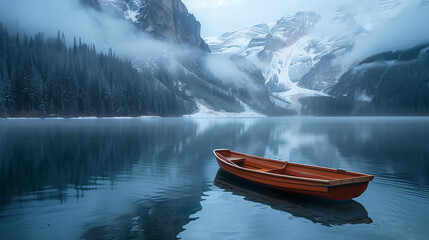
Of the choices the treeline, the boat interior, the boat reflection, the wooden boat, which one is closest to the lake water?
the boat reflection

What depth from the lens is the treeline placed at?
4247 inches

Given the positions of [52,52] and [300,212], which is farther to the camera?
[52,52]

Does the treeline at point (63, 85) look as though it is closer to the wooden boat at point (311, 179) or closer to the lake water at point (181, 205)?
the lake water at point (181, 205)

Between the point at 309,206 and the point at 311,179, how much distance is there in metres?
1.45

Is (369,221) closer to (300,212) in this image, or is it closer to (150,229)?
(300,212)

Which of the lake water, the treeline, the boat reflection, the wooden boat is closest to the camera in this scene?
the lake water

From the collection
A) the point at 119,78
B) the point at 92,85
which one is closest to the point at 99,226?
the point at 92,85

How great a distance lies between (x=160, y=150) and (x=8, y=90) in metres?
97.2

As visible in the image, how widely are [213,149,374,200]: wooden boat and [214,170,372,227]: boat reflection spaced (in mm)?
555

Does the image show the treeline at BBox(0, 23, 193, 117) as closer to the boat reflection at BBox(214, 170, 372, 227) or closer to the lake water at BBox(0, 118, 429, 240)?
the lake water at BBox(0, 118, 429, 240)

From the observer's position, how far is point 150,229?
11742mm

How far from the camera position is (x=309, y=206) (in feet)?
49.7

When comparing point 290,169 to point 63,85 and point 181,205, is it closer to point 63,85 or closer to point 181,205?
point 181,205

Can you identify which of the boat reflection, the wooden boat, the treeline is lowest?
the boat reflection
